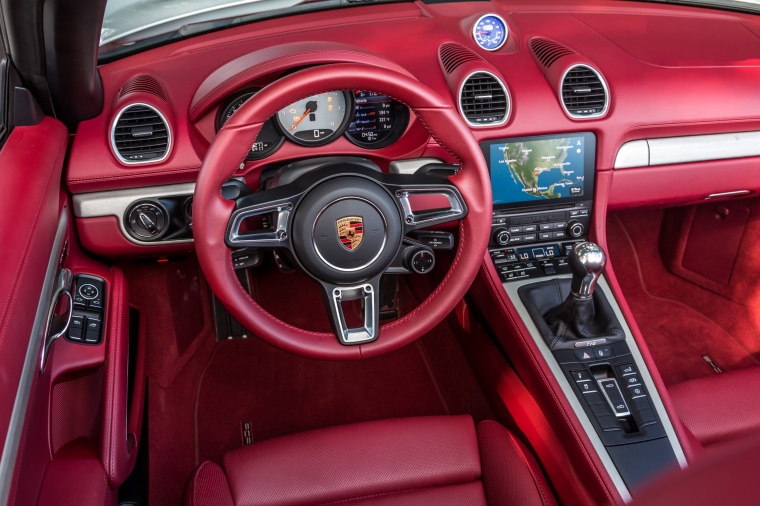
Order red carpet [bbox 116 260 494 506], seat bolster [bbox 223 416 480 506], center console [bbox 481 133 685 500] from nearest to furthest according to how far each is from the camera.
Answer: seat bolster [bbox 223 416 480 506], center console [bbox 481 133 685 500], red carpet [bbox 116 260 494 506]

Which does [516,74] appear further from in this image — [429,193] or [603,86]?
[429,193]

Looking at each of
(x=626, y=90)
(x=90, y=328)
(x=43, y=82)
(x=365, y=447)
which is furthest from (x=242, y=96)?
(x=626, y=90)

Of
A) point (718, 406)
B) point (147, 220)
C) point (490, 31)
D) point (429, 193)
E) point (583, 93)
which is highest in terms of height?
point (490, 31)

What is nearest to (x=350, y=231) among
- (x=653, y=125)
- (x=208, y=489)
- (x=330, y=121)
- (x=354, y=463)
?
(x=330, y=121)

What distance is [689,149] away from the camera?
2141 millimetres

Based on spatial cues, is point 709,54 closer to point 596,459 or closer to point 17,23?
point 596,459

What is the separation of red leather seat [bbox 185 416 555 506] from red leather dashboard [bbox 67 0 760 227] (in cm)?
64

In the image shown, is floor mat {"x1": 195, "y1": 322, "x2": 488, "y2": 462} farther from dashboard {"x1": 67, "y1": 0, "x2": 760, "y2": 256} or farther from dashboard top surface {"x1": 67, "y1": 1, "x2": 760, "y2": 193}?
dashboard top surface {"x1": 67, "y1": 1, "x2": 760, "y2": 193}

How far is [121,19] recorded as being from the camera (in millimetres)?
2002

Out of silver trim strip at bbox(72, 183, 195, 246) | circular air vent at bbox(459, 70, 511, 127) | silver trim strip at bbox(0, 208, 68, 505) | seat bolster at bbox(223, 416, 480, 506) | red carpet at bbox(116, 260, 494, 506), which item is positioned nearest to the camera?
silver trim strip at bbox(0, 208, 68, 505)

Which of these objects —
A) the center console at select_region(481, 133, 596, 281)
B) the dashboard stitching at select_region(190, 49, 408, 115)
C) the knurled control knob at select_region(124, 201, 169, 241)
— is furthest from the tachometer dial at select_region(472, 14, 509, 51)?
the knurled control knob at select_region(124, 201, 169, 241)

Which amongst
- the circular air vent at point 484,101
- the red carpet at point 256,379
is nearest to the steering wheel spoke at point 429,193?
the circular air vent at point 484,101

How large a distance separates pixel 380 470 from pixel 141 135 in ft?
3.02

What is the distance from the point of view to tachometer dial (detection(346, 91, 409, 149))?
1816 millimetres
